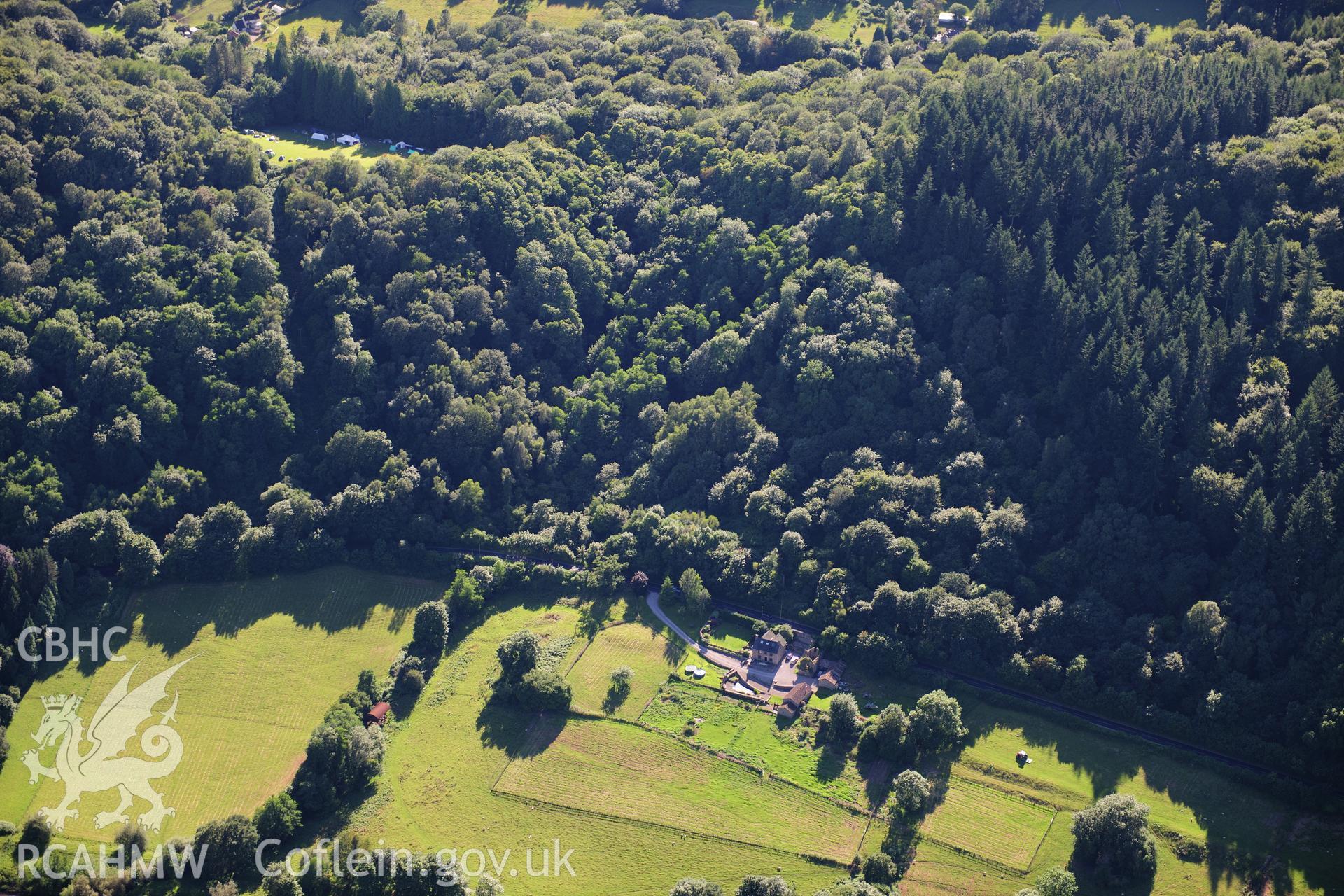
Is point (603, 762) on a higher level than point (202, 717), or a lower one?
higher

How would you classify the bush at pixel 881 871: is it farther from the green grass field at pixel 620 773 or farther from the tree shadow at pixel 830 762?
the tree shadow at pixel 830 762

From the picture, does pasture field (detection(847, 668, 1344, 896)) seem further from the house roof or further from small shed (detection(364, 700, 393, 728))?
small shed (detection(364, 700, 393, 728))

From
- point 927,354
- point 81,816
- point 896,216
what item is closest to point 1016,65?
point 896,216

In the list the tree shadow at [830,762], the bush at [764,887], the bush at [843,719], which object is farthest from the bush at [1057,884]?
the bush at [843,719]

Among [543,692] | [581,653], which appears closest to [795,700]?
[581,653]

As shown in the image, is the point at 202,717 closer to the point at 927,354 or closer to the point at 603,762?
the point at 603,762

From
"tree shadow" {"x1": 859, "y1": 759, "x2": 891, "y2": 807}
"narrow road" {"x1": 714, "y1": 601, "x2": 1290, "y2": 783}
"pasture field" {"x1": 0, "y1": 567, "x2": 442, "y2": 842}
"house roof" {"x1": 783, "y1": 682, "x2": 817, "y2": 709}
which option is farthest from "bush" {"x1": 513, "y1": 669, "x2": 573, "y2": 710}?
"tree shadow" {"x1": 859, "y1": 759, "x2": 891, "y2": 807}

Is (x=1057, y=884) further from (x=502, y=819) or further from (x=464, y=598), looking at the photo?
(x=464, y=598)

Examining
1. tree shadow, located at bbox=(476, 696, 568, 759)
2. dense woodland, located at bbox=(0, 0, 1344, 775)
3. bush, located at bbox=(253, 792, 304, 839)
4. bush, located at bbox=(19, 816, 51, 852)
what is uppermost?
dense woodland, located at bbox=(0, 0, 1344, 775)
